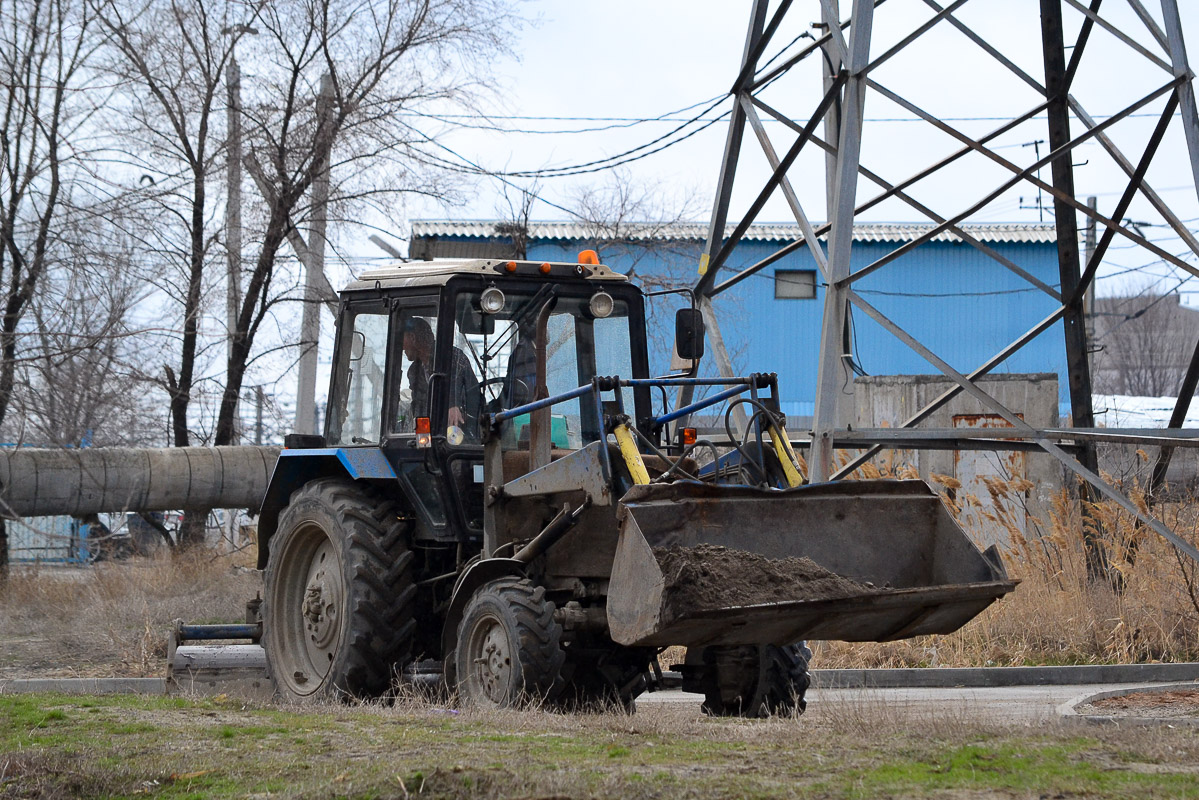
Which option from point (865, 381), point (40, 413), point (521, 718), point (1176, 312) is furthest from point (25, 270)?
point (1176, 312)

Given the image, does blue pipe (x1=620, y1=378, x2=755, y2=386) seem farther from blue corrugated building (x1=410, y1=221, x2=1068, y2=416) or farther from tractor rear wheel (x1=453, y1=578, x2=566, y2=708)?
blue corrugated building (x1=410, y1=221, x2=1068, y2=416)

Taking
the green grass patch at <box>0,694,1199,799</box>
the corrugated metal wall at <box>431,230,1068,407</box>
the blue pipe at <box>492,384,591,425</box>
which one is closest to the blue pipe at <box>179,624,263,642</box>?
the green grass patch at <box>0,694,1199,799</box>

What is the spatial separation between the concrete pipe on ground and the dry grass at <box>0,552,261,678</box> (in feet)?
2.68

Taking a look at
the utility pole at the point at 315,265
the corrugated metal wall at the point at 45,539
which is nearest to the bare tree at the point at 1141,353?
the corrugated metal wall at the point at 45,539

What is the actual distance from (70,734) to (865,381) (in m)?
12.2

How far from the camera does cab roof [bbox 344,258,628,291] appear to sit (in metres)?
8.30

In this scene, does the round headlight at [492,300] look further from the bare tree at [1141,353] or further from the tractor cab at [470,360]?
the bare tree at [1141,353]

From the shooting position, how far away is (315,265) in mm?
17016

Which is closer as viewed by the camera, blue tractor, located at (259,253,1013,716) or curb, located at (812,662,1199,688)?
blue tractor, located at (259,253,1013,716)

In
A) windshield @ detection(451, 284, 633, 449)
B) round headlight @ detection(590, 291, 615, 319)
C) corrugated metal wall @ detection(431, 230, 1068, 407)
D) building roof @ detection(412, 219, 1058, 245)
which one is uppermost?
building roof @ detection(412, 219, 1058, 245)

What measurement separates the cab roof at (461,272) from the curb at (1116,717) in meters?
3.64

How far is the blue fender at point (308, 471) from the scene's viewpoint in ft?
27.5

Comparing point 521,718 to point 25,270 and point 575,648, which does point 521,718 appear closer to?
point 575,648

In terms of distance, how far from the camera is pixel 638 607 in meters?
6.37
